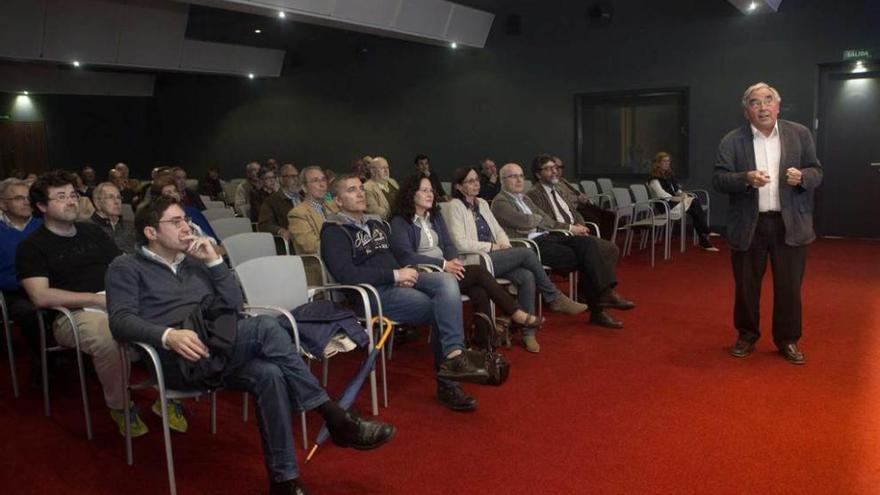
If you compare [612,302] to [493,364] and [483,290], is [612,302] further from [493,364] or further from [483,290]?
[493,364]

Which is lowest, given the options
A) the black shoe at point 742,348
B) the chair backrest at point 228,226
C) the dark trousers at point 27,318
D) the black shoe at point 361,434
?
the black shoe at point 742,348

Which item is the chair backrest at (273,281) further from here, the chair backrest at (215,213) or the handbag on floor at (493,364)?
the chair backrest at (215,213)

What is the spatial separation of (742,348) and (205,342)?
309 cm

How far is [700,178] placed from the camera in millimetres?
9133

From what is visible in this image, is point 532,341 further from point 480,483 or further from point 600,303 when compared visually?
point 480,483

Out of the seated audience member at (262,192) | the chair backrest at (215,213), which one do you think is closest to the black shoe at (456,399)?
the chair backrest at (215,213)

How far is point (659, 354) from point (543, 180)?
6.44ft

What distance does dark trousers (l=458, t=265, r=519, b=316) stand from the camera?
13.0ft

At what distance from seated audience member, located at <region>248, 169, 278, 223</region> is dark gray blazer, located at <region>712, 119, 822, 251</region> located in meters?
4.92

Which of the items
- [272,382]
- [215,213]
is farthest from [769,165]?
[215,213]

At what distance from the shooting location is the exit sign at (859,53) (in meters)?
7.96

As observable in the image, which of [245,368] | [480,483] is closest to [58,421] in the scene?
[245,368]

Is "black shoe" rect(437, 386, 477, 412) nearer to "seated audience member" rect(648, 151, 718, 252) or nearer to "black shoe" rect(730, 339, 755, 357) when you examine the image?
"black shoe" rect(730, 339, 755, 357)

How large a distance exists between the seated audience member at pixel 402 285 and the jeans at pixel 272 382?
905 millimetres
